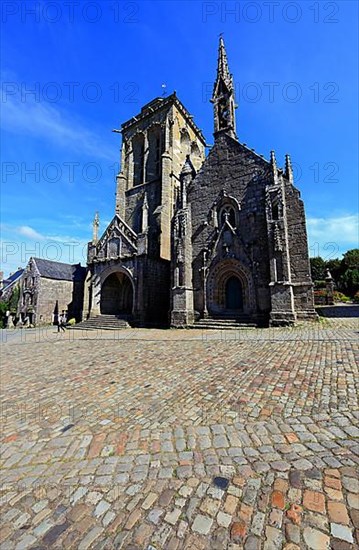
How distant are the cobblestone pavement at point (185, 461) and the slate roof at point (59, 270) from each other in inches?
1055

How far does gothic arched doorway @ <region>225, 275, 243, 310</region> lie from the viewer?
620 inches

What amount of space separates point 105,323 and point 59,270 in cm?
1661

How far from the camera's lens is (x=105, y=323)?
18.8 meters

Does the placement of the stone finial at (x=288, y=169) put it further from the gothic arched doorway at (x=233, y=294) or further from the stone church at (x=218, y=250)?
the gothic arched doorway at (x=233, y=294)

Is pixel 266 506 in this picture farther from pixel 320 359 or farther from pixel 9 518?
pixel 320 359

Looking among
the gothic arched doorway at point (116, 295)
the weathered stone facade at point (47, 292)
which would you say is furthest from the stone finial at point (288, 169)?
the weathered stone facade at point (47, 292)

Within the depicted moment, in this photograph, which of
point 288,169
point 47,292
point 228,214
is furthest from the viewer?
point 47,292

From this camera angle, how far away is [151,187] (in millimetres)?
26422

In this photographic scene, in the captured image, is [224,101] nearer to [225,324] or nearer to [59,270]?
[225,324]

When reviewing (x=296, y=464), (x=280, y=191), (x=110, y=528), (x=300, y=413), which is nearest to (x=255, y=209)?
(x=280, y=191)

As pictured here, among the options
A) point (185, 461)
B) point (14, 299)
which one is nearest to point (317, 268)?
point (14, 299)

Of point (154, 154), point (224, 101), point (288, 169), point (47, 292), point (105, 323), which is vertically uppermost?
point (154, 154)

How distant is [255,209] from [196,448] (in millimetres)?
A: 14768

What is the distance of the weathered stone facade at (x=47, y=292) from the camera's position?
1089 inches
